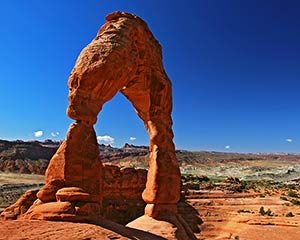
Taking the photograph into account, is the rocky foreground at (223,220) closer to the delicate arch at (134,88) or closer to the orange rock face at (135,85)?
the delicate arch at (134,88)

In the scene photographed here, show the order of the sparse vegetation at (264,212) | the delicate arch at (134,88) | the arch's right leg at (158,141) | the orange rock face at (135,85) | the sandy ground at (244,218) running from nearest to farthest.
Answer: the delicate arch at (134,88)
the orange rock face at (135,85)
the arch's right leg at (158,141)
the sandy ground at (244,218)
the sparse vegetation at (264,212)

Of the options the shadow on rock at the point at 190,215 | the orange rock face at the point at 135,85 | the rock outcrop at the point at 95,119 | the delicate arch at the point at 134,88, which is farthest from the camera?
the shadow on rock at the point at 190,215

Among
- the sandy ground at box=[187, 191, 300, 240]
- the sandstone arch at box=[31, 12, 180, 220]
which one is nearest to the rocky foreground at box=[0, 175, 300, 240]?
the sandy ground at box=[187, 191, 300, 240]

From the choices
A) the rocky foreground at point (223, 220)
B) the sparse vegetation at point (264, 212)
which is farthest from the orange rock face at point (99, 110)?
the sparse vegetation at point (264, 212)

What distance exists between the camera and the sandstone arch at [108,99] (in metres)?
8.81

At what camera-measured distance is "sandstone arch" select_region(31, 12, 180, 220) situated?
347 inches

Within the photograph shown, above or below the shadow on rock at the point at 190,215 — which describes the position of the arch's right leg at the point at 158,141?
above

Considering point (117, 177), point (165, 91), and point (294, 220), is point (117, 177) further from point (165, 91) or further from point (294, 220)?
point (294, 220)

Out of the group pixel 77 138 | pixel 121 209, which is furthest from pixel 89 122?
pixel 121 209

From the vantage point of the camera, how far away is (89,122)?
9.47 metres

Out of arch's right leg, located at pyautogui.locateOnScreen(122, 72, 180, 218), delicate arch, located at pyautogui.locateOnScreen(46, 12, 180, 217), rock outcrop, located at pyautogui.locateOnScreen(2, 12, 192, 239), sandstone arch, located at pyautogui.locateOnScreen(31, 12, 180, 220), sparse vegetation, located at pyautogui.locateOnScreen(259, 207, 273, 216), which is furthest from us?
sparse vegetation, located at pyautogui.locateOnScreen(259, 207, 273, 216)

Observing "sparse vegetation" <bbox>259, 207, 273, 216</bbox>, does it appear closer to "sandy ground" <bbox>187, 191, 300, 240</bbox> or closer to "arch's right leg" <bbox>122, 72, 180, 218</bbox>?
"sandy ground" <bbox>187, 191, 300, 240</bbox>

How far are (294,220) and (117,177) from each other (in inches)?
567

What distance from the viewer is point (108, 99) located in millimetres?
10648
